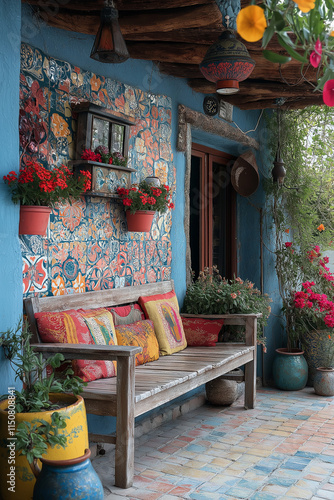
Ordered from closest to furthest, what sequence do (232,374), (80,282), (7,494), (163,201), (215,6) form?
(7,494) < (215,6) < (80,282) < (163,201) < (232,374)

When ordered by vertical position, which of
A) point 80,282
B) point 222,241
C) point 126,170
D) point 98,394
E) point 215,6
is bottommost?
point 98,394

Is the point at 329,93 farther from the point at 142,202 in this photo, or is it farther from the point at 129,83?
the point at 129,83

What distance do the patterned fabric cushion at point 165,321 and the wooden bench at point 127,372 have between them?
0.07m

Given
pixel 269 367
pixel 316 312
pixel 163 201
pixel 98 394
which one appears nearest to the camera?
pixel 98 394

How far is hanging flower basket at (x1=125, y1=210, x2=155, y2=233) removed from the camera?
375 cm

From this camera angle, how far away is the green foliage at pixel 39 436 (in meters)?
2.14

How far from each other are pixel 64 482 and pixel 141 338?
1557 millimetres

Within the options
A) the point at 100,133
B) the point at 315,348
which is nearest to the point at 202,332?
the point at 315,348

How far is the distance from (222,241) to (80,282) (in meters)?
2.72

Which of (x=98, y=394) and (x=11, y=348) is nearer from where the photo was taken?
(x=11, y=348)

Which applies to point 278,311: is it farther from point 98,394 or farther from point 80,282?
point 98,394

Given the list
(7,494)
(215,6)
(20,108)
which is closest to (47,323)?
(7,494)

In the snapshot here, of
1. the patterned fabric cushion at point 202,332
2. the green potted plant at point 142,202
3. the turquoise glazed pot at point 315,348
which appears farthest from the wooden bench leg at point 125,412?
the turquoise glazed pot at point 315,348

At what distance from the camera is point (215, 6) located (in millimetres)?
2984
